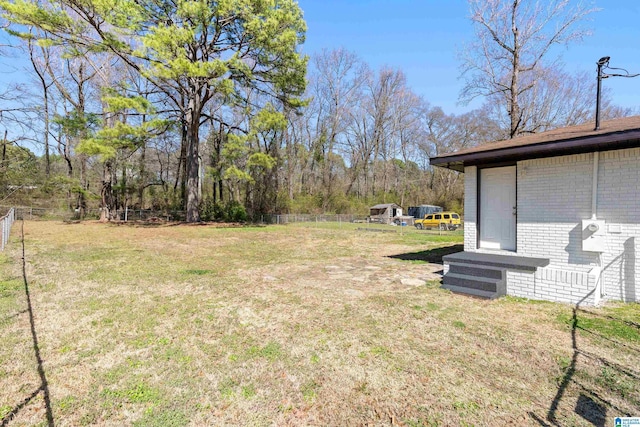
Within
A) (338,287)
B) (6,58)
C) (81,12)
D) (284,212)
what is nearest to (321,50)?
(284,212)

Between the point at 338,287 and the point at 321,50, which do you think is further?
the point at 321,50

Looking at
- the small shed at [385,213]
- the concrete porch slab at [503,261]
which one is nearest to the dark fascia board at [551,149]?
the concrete porch slab at [503,261]

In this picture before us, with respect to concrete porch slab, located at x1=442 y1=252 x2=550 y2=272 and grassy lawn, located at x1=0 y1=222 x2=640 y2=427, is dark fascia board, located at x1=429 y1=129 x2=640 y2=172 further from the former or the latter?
grassy lawn, located at x1=0 y1=222 x2=640 y2=427

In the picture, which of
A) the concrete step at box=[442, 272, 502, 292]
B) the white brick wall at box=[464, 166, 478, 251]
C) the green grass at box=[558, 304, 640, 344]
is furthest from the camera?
the white brick wall at box=[464, 166, 478, 251]

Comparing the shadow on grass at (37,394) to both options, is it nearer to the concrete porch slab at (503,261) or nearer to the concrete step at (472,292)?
the concrete step at (472,292)

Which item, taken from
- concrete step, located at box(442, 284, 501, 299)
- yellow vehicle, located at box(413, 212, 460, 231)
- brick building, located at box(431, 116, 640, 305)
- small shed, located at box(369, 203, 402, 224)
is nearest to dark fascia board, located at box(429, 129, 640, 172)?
brick building, located at box(431, 116, 640, 305)

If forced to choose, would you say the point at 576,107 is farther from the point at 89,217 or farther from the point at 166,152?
the point at 89,217

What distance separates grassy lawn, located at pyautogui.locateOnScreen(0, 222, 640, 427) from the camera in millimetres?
1986

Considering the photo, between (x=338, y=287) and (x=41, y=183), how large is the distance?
23.8 metres

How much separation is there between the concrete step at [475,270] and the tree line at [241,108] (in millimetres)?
11105

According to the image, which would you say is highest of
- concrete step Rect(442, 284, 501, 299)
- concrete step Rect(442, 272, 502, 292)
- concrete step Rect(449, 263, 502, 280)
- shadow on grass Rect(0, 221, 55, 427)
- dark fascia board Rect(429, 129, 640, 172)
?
dark fascia board Rect(429, 129, 640, 172)

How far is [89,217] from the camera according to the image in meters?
21.4

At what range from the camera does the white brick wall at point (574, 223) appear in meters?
4.10

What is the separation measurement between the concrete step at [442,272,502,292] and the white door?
1391 mm
